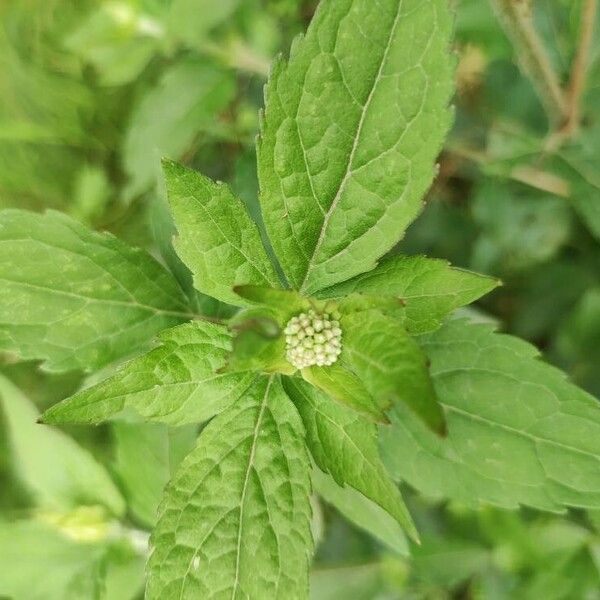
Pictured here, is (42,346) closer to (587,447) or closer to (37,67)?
(587,447)

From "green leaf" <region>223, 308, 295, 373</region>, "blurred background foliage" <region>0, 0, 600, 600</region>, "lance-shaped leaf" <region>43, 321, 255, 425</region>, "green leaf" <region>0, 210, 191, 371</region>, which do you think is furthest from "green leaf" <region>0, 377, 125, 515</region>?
"green leaf" <region>223, 308, 295, 373</region>

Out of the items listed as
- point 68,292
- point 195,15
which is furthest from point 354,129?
point 195,15

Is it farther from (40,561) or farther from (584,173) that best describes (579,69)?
(40,561)

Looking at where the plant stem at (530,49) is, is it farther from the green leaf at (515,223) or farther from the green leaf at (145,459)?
the green leaf at (145,459)

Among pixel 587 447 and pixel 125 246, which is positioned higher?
pixel 587 447

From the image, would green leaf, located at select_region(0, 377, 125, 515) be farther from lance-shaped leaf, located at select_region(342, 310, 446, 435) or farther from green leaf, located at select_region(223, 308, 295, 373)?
lance-shaped leaf, located at select_region(342, 310, 446, 435)

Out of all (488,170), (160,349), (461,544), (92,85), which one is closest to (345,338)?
(160,349)
